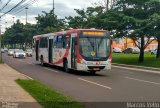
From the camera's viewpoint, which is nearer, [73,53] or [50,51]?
[73,53]

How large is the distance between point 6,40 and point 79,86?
11911 centimetres

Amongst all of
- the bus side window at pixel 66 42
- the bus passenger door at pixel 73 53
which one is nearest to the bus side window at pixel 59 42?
the bus side window at pixel 66 42

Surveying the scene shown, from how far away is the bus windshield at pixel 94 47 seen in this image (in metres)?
25.9

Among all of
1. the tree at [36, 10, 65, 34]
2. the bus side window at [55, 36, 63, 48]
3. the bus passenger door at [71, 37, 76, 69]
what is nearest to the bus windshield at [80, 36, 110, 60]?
the bus passenger door at [71, 37, 76, 69]

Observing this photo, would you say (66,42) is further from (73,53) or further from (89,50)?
(89,50)

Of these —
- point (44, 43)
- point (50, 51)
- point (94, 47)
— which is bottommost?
point (50, 51)

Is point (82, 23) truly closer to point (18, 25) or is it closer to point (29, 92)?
point (29, 92)

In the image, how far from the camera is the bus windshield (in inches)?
1020

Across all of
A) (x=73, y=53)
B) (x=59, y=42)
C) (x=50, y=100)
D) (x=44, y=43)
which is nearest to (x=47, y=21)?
(x=44, y=43)

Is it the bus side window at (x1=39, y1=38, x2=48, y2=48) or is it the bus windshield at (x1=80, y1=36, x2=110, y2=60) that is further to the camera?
the bus side window at (x1=39, y1=38, x2=48, y2=48)

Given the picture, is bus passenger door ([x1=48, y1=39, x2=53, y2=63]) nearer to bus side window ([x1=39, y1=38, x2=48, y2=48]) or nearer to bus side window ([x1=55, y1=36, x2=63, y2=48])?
bus side window ([x1=39, y1=38, x2=48, y2=48])

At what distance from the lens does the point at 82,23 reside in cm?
5747

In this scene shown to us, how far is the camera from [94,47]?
85.5 ft

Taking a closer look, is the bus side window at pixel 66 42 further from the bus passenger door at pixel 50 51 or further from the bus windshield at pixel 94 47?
the bus passenger door at pixel 50 51
